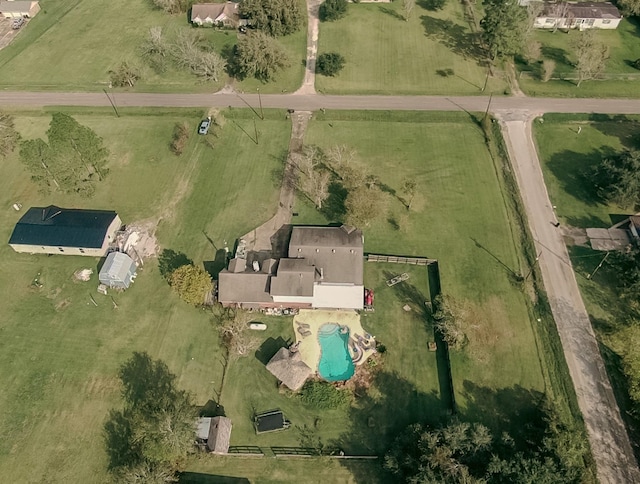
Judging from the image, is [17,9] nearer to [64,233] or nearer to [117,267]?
[64,233]

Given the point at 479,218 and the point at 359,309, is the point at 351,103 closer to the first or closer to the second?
the point at 479,218

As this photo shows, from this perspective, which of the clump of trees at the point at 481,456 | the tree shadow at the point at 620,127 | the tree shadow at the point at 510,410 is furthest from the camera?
the tree shadow at the point at 620,127

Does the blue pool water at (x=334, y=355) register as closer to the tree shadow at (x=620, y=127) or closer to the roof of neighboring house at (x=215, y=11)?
the tree shadow at (x=620, y=127)

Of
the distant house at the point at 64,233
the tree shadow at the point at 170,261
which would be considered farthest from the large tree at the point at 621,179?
the distant house at the point at 64,233

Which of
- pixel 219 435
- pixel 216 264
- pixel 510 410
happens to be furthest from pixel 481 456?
pixel 216 264

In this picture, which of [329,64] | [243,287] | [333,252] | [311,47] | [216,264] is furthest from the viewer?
[311,47]

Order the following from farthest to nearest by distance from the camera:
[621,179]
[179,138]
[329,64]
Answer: [329,64] → [179,138] → [621,179]

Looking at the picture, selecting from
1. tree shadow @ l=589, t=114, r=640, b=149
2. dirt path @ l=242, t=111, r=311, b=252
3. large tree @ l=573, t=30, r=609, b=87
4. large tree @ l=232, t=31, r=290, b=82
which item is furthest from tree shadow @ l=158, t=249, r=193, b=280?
large tree @ l=573, t=30, r=609, b=87
